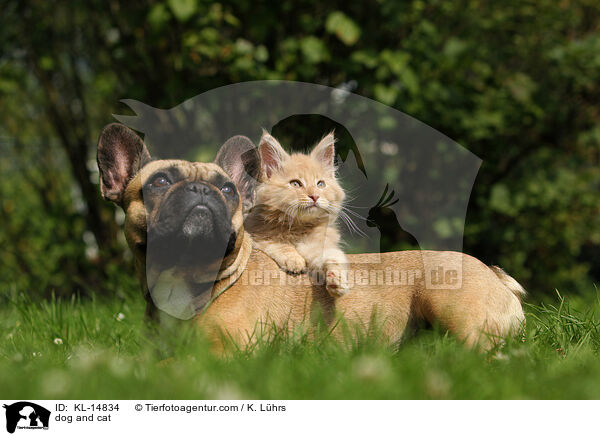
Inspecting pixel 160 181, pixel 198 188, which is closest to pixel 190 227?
pixel 198 188

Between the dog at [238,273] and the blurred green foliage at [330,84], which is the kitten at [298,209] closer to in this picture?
the dog at [238,273]

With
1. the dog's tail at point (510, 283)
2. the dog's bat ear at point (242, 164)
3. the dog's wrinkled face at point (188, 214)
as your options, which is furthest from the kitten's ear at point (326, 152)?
the dog's tail at point (510, 283)

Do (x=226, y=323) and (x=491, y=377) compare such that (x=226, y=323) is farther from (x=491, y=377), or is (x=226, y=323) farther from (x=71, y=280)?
(x=71, y=280)

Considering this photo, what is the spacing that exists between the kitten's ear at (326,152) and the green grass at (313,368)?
0.81 m

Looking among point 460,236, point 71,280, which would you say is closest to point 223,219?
point 460,236

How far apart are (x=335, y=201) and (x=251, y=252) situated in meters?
0.47

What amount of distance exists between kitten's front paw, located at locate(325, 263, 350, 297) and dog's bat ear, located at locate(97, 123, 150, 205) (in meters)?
0.88

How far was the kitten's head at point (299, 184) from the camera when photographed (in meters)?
2.43

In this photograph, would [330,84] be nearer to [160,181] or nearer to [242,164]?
[242,164]

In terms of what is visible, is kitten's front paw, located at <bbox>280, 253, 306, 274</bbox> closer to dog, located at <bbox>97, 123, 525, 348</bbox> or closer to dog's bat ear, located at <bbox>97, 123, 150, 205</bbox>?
dog, located at <bbox>97, 123, 525, 348</bbox>

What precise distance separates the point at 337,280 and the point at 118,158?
101 cm

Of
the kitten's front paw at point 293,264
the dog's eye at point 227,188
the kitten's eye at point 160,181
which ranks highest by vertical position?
the kitten's eye at point 160,181

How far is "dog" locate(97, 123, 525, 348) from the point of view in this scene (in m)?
2.10
